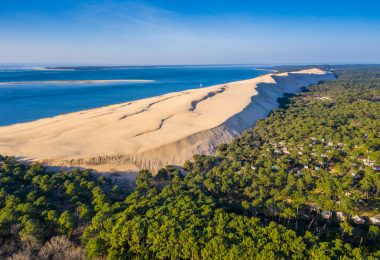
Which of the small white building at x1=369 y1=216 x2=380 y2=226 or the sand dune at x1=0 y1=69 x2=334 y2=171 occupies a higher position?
the sand dune at x1=0 y1=69 x2=334 y2=171

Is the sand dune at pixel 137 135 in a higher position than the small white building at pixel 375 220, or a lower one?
higher

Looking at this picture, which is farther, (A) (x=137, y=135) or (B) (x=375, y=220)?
(A) (x=137, y=135)

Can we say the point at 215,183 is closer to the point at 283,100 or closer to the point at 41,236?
the point at 41,236

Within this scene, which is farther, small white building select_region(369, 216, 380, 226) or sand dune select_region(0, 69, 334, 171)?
sand dune select_region(0, 69, 334, 171)

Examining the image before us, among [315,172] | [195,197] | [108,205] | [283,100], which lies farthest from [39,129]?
[283,100]

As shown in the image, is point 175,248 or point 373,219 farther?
point 373,219

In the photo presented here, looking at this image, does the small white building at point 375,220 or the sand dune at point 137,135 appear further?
the sand dune at point 137,135

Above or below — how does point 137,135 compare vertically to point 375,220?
above

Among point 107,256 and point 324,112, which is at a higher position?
point 324,112
